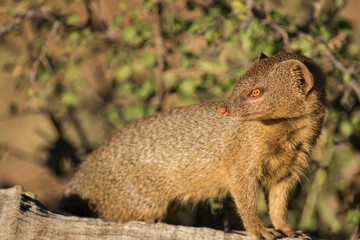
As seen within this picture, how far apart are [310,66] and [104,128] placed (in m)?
3.05

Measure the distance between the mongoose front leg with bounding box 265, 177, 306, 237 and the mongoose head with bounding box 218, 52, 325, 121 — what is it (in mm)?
637

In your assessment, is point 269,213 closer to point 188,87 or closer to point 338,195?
point 188,87

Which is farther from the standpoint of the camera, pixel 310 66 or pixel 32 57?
pixel 32 57

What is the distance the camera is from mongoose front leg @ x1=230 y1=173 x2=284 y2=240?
8.41 ft

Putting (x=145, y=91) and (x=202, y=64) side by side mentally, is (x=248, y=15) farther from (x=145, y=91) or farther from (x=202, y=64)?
(x=145, y=91)

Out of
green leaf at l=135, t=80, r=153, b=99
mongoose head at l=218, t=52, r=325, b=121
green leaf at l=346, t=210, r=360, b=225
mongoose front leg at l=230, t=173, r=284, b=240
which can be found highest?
green leaf at l=135, t=80, r=153, b=99

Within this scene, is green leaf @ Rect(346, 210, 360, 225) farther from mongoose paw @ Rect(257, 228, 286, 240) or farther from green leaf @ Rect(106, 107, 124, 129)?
green leaf @ Rect(106, 107, 124, 129)

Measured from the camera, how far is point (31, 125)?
277 inches

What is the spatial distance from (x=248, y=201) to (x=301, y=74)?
34.6 inches

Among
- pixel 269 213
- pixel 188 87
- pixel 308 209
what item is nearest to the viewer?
pixel 269 213

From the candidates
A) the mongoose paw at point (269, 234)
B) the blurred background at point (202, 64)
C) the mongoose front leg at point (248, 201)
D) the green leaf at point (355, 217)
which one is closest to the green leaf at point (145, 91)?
the blurred background at point (202, 64)

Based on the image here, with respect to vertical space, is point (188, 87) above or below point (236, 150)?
above

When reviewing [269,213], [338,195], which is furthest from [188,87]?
[338,195]

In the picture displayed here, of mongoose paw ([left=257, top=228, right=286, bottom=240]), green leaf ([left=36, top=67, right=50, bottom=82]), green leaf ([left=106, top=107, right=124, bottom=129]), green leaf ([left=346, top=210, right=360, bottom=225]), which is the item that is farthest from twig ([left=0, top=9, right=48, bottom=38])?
green leaf ([left=346, top=210, right=360, bottom=225])
